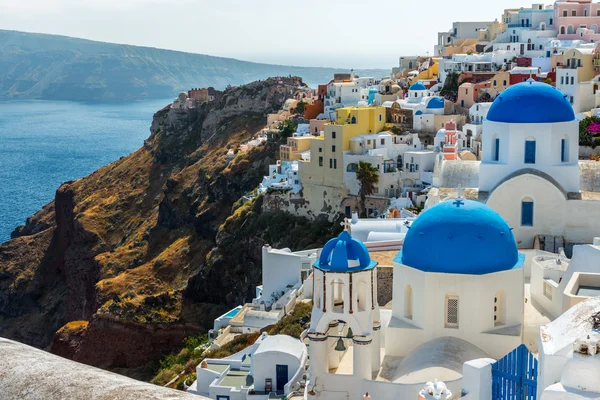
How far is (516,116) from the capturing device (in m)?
27.3

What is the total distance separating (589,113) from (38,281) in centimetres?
5712

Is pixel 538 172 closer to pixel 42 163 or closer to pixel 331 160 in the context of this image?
pixel 331 160

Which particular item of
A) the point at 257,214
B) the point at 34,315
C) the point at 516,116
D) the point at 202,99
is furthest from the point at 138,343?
the point at 202,99

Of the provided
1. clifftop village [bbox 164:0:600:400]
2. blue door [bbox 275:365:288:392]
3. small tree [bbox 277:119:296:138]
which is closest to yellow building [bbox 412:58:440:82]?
small tree [bbox 277:119:296:138]

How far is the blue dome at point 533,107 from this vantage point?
2719cm

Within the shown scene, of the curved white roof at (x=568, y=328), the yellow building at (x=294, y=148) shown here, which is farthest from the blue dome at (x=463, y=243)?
the yellow building at (x=294, y=148)

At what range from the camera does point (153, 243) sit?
244 ft

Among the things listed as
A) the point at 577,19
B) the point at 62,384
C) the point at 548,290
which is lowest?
the point at 548,290

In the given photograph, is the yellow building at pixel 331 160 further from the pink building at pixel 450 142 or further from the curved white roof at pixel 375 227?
the curved white roof at pixel 375 227

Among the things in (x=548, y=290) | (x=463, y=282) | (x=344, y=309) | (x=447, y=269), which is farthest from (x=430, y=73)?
(x=344, y=309)

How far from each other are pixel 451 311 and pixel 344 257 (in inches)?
109

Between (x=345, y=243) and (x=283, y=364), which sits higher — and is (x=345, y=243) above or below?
above

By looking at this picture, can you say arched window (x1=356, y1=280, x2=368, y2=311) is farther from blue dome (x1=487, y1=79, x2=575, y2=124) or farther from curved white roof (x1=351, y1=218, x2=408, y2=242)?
curved white roof (x1=351, y1=218, x2=408, y2=242)

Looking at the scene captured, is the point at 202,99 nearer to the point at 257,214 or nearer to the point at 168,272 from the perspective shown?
the point at 168,272
